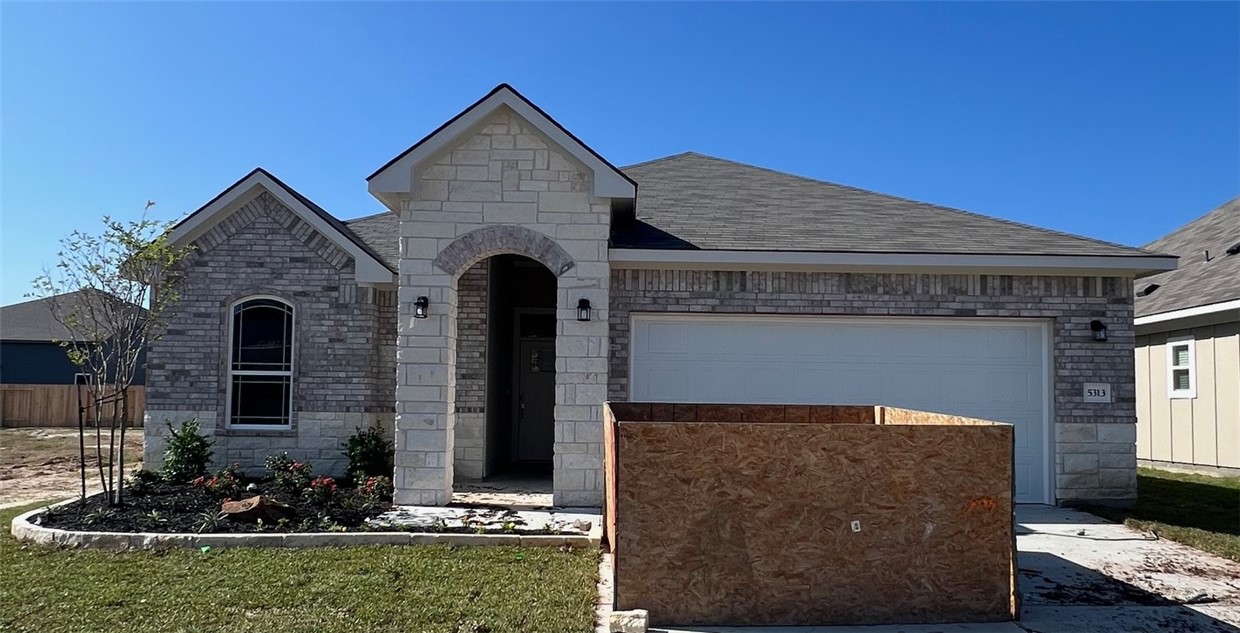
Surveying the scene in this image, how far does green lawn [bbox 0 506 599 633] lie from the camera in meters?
5.32

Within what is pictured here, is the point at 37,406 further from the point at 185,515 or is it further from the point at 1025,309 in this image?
the point at 1025,309

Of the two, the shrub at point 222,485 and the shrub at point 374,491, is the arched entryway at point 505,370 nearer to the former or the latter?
the shrub at point 374,491

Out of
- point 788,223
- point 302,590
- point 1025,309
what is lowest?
point 302,590

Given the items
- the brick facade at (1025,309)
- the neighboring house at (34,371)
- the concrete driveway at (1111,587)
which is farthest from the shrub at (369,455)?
the neighboring house at (34,371)

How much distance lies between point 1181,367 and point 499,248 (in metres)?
13.0

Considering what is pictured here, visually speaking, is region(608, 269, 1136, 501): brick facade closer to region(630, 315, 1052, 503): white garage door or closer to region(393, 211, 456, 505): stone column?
region(630, 315, 1052, 503): white garage door

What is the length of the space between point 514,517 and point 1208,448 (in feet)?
41.8

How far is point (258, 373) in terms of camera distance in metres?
11.3

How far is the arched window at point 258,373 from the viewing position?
11.3 meters

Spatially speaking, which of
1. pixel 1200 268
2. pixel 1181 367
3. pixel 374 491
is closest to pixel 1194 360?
pixel 1181 367

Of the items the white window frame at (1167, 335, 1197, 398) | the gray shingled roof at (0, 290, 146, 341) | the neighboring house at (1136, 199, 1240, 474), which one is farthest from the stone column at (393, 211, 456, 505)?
the gray shingled roof at (0, 290, 146, 341)

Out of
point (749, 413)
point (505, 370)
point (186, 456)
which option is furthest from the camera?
point (505, 370)

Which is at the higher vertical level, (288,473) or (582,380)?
(582,380)

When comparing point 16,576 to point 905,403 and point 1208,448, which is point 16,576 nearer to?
point 905,403
